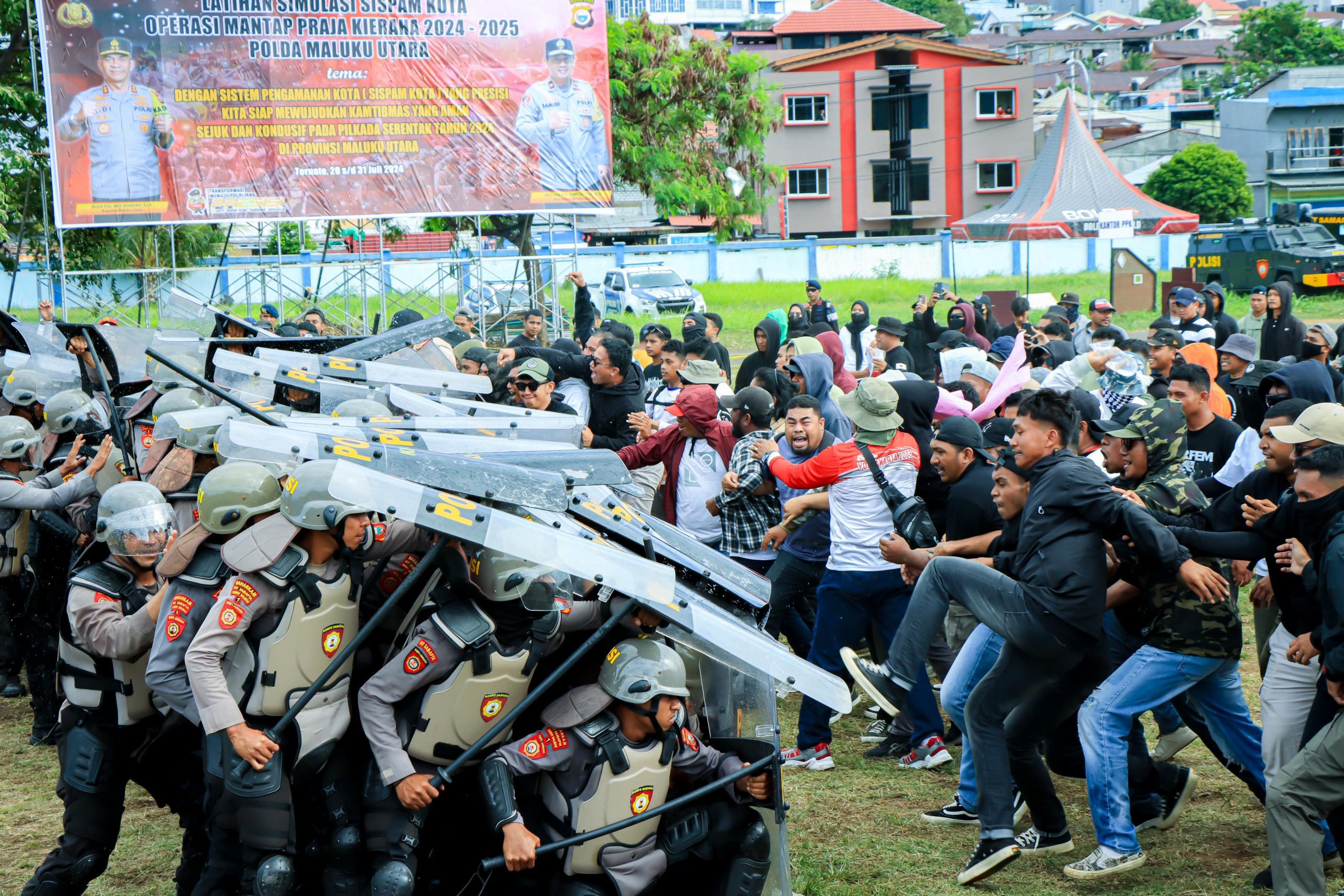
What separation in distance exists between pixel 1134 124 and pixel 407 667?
68.4 metres

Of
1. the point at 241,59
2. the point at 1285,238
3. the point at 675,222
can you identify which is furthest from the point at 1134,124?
the point at 241,59

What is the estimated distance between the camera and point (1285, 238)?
2788 centimetres

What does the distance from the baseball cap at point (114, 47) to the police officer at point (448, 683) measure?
1457cm

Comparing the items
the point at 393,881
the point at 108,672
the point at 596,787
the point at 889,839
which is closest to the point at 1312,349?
the point at 889,839

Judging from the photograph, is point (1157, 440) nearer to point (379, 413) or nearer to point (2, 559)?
point (379, 413)

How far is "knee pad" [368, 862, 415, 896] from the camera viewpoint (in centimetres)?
399

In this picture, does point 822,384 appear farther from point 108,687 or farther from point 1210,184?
point 1210,184

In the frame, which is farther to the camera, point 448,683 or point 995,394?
point 995,394

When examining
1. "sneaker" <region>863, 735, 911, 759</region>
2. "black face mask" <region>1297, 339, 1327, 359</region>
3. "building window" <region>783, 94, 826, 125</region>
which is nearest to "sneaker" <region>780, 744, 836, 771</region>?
"sneaker" <region>863, 735, 911, 759</region>

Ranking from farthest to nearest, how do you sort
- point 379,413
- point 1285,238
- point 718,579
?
point 1285,238 < point 379,413 < point 718,579

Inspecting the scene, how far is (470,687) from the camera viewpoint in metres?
4.04

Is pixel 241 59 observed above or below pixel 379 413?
above

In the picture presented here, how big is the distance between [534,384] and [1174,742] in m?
3.95

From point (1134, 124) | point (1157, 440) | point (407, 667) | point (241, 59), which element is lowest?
point (407, 667)
